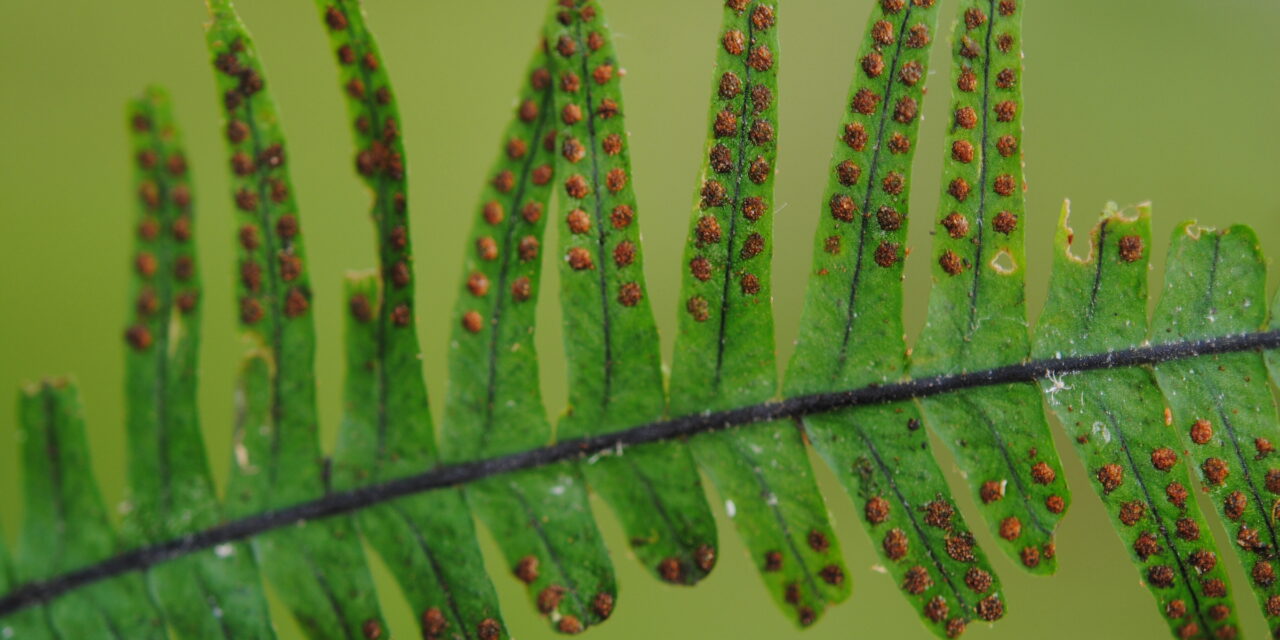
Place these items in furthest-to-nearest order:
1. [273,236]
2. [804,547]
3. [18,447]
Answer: [804,547] < [273,236] < [18,447]

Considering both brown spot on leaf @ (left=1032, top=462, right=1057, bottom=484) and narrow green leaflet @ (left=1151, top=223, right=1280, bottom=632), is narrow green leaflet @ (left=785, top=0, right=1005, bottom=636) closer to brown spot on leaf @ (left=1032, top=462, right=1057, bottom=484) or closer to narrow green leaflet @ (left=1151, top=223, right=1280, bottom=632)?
brown spot on leaf @ (left=1032, top=462, right=1057, bottom=484)

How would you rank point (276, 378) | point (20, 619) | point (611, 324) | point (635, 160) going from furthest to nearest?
1. point (635, 160)
2. point (611, 324)
3. point (276, 378)
4. point (20, 619)

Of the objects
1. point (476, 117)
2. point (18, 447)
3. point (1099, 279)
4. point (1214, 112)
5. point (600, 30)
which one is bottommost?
point (1099, 279)

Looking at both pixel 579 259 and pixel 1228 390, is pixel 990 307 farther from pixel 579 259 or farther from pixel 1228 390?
pixel 579 259

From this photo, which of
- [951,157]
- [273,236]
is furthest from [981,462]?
[273,236]

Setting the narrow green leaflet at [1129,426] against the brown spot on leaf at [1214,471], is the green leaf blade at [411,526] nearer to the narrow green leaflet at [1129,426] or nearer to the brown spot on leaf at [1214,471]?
the narrow green leaflet at [1129,426]

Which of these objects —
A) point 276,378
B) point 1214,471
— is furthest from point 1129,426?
point 276,378

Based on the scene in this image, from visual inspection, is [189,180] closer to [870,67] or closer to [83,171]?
[83,171]

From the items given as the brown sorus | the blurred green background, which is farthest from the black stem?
the blurred green background
